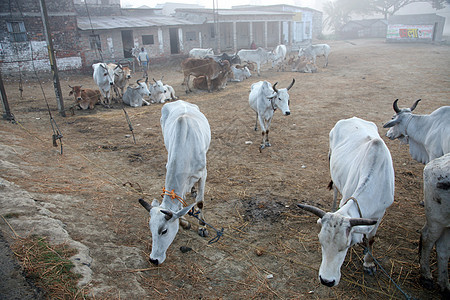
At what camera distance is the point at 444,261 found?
3.54 metres

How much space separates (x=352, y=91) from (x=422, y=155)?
887 cm

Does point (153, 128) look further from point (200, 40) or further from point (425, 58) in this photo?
point (425, 58)

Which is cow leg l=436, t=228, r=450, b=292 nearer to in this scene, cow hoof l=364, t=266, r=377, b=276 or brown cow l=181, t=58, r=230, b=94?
cow hoof l=364, t=266, r=377, b=276

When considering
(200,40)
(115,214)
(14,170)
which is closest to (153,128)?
(14,170)

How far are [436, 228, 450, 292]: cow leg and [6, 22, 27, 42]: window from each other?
2179 centimetres

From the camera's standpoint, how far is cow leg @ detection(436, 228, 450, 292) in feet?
11.5

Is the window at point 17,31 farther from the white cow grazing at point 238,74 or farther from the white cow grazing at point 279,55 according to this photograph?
the white cow grazing at point 279,55

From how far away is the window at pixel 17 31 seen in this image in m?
17.5

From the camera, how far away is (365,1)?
4609 centimetres

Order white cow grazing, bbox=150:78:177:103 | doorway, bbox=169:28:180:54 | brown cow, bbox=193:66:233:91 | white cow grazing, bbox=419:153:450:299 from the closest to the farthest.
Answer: white cow grazing, bbox=419:153:450:299, white cow grazing, bbox=150:78:177:103, brown cow, bbox=193:66:233:91, doorway, bbox=169:28:180:54

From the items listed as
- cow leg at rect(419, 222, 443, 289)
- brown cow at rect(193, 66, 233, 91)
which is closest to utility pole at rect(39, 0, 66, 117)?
brown cow at rect(193, 66, 233, 91)

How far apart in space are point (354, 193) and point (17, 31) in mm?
21077

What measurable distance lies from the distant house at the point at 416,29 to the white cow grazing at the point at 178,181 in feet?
118

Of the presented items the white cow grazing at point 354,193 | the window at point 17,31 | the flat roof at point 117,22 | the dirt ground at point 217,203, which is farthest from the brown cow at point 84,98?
the white cow grazing at point 354,193
